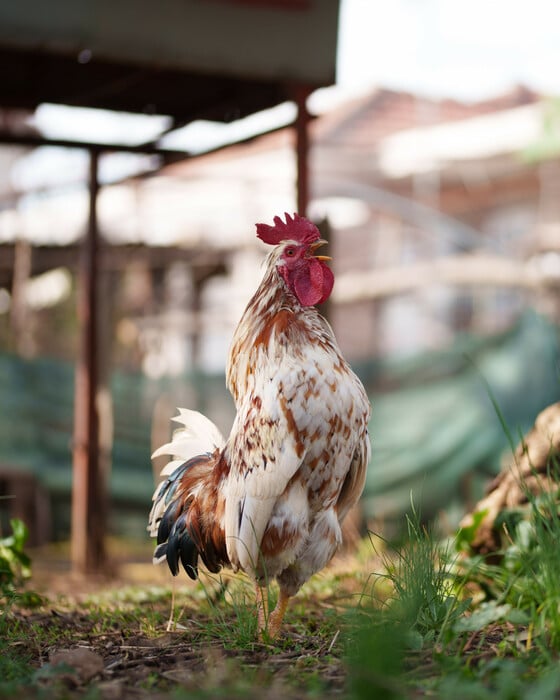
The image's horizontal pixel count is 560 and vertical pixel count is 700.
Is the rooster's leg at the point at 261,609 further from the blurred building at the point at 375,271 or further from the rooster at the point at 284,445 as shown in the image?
the blurred building at the point at 375,271

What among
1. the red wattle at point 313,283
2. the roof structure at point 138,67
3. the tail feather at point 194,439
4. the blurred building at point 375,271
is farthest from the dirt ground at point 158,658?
the roof structure at point 138,67

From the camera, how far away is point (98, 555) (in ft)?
22.3

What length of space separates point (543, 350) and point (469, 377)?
2.19 feet

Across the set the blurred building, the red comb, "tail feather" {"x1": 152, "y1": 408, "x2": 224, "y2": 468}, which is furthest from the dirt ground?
the blurred building

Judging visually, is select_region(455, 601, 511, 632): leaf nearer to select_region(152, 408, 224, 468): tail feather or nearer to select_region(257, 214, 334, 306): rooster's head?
select_region(257, 214, 334, 306): rooster's head

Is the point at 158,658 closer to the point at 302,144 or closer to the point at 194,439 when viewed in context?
the point at 194,439

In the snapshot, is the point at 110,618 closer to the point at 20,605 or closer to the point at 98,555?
the point at 20,605

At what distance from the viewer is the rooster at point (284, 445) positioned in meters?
3.17

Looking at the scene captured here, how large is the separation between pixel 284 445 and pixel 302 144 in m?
3.13

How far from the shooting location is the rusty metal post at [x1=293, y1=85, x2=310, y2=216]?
5645 millimetres

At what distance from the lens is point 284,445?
314cm

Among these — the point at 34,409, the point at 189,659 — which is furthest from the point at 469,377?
the point at 189,659

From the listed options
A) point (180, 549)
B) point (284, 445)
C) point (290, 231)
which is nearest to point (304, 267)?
point (290, 231)

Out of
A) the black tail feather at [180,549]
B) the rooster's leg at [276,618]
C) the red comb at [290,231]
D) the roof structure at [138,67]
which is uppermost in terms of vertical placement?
the roof structure at [138,67]
